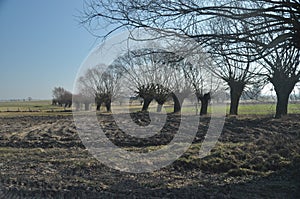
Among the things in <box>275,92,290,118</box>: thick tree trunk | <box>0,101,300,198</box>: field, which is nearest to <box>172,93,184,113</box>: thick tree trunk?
<box>275,92,290,118</box>: thick tree trunk

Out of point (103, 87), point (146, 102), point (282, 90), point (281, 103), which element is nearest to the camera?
point (282, 90)

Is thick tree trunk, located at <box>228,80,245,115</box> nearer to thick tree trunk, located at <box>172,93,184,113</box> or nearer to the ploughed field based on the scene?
thick tree trunk, located at <box>172,93,184,113</box>

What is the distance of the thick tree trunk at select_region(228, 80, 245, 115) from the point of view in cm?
2401

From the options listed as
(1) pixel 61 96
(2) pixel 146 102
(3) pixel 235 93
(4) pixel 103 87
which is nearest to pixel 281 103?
(3) pixel 235 93

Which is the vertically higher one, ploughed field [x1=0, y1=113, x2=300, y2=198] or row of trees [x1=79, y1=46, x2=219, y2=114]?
row of trees [x1=79, y1=46, x2=219, y2=114]

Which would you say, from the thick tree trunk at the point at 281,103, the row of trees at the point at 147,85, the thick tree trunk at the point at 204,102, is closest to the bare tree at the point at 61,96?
the row of trees at the point at 147,85

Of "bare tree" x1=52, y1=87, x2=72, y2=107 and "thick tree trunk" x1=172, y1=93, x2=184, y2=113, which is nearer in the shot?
"thick tree trunk" x1=172, y1=93, x2=184, y2=113

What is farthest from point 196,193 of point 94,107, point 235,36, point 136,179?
point 94,107

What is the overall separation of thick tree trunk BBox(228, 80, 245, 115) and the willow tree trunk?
4254 millimetres

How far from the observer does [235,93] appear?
80.4 feet

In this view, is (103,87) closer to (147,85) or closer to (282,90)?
(147,85)

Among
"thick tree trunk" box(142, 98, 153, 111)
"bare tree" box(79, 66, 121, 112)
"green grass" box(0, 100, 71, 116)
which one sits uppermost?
"bare tree" box(79, 66, 121, 112)

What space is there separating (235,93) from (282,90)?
18.0ft

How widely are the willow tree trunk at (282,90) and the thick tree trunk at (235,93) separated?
4254mm
